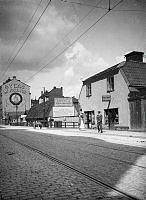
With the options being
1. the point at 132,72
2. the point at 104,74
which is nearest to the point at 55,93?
the point at 104,74

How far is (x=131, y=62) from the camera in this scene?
2475 cm

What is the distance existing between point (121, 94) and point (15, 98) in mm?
78129

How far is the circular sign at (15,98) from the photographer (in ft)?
316

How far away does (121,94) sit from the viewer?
23.5 meters

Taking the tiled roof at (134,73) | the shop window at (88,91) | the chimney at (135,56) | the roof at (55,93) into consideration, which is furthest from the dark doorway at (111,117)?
the roof at (55,93)

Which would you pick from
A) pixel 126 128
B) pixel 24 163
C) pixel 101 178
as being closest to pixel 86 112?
pixel 126 128

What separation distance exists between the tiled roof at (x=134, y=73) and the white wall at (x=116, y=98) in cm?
53

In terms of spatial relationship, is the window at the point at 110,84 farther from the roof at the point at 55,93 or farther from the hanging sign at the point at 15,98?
the hanging sign at the point at 15,98

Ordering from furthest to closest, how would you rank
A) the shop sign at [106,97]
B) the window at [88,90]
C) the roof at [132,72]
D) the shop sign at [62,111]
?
the shop sign at [62,111] → the window at [88,90] → the shop sign at [106,97] → the roof at [132,72]

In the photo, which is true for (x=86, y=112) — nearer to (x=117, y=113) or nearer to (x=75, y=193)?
(x=117, y=113)

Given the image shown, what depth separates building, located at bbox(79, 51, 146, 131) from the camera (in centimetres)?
2152

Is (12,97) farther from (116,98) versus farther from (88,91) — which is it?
(116,98)

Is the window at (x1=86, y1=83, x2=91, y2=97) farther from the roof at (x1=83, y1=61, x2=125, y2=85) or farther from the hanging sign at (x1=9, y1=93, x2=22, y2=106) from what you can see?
the hanging sign at (x1=9, y1=93, x2=22, y2=106)

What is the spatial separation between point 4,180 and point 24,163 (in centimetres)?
215
